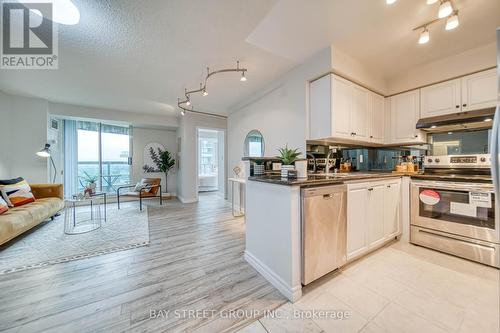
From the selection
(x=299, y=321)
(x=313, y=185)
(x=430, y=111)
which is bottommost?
(x=299, y=321)

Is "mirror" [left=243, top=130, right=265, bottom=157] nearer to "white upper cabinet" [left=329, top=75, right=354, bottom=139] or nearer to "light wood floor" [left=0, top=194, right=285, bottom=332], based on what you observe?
"white upper cabinet" [left=329, top=75, right=354, bottom=139]

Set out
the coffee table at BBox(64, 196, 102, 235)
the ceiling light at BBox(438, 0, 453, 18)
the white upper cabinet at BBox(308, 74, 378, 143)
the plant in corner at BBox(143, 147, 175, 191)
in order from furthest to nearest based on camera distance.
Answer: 1. the plant in corner at BBox(143, 147, 175, 191)
2. the coffee table at BBox(64, 196, 102, 235)
3. the white upper cabinet at BBox(308, 74, 378, 143)
4. the ceiling light at BBox(438, 0, 453, 18)

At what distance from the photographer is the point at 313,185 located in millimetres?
1582

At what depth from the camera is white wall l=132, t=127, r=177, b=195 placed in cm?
571

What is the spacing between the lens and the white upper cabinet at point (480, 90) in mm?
2168

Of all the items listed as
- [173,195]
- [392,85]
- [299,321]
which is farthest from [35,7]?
[173,195]

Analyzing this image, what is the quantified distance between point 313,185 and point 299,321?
1.02 meters

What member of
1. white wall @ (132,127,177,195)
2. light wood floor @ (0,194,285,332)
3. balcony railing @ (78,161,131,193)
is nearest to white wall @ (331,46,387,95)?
light wood floor @ (0,194,285,332)

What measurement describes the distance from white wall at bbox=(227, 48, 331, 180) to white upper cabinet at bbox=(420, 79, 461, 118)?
1681 millimetres

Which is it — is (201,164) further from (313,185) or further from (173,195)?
(313,185)

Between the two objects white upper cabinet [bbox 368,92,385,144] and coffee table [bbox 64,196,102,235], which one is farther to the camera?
coffee table [bbox 64,196,102,235]

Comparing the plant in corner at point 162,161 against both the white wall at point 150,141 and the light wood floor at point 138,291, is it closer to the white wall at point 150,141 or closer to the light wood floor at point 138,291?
the white wall at point 150,141

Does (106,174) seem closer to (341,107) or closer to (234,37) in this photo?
(234,37)

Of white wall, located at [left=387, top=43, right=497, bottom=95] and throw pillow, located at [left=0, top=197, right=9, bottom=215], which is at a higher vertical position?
white wall, located at [left=387, top=43, right=497, bottom=95]
